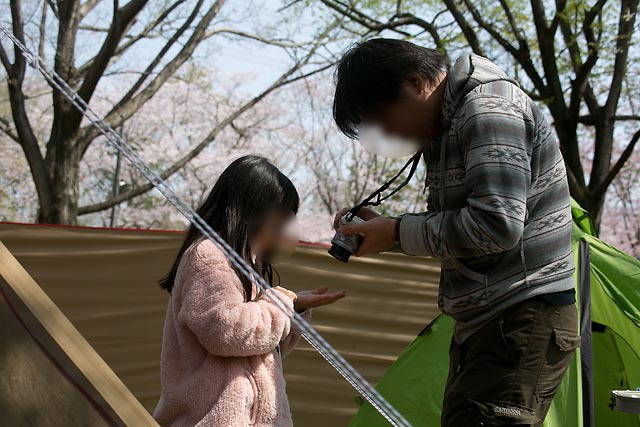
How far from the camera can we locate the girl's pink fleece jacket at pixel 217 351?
157cm

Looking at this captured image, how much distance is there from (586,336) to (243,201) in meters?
1.35

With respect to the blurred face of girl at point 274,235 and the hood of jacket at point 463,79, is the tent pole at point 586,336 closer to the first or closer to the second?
the blurred face of girl at point 274,235

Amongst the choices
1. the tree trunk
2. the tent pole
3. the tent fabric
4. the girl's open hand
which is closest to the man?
the girl's open hand

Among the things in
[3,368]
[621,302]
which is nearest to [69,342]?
[3,368]

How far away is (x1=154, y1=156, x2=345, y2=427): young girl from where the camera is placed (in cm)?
157

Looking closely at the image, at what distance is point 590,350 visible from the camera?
2.43m

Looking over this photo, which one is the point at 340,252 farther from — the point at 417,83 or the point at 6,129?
the point at 6,129

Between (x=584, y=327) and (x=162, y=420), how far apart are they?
1495 mm

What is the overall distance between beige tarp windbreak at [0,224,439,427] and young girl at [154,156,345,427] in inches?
72.5

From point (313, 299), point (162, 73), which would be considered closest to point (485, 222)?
point (313, 299)

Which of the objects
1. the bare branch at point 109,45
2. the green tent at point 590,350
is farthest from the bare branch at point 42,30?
Answer: the green tent at point 590,350

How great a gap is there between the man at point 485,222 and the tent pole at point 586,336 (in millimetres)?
1080

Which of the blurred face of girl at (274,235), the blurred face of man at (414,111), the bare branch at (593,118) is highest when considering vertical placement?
the bare branch at (593,118)

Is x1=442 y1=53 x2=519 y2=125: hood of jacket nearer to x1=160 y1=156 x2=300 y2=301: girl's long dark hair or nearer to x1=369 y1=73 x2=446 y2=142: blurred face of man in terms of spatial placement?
x1=369 y1=73 x2=446 y2=142: blurred face of man
